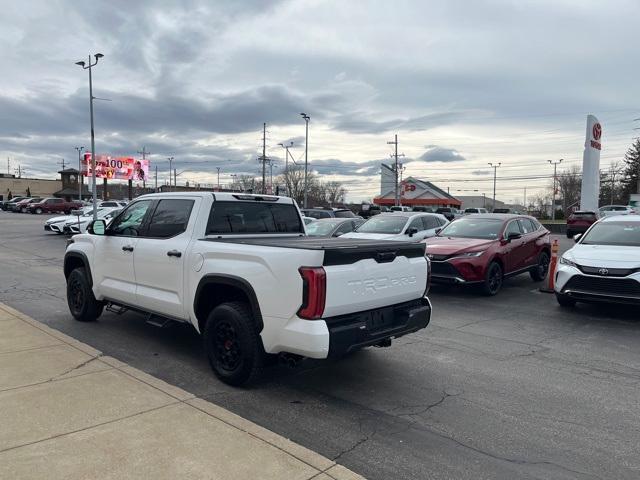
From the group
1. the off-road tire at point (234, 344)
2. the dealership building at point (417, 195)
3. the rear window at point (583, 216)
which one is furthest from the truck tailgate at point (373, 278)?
the dealership building at point (417, 195)

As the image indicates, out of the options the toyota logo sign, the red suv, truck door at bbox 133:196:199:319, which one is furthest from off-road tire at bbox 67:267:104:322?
the toyota logo sign

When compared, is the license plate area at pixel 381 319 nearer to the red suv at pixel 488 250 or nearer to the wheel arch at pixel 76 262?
the wheel arch at pixel 76 262

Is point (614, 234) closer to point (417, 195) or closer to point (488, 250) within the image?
point (488, 250)

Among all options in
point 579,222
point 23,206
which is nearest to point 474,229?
point 579,222

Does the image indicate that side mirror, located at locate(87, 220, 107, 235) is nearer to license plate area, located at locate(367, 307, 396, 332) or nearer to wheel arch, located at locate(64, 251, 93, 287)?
wheel arch, located at locate(64, 251, 93, 287)

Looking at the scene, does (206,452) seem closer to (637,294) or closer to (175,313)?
(175,313)

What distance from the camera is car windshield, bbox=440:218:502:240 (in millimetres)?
10648

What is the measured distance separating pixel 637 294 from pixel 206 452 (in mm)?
6872

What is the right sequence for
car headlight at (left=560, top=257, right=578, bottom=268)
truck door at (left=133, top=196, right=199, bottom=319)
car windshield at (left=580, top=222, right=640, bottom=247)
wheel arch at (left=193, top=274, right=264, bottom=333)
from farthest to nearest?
car windshield at (left=580, top=222, right=640, bottom=247)
car headlight at (left=560, top=257, right=578, bottom=268)
truck door at (left=133, top=196, right=199, bottom=319)
wheel arch at (left=193, top=274, right=264, bottom=333)

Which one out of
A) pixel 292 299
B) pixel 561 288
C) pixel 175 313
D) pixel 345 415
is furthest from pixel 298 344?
pixel 561 288

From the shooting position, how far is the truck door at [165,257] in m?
5.21

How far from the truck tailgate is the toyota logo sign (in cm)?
3799

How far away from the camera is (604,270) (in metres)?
7.74

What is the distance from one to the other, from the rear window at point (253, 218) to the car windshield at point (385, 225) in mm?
6834
